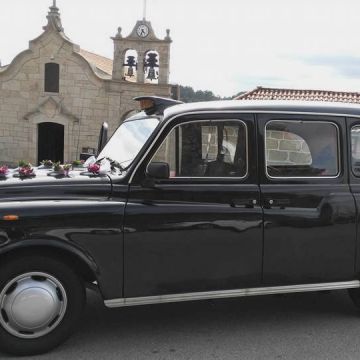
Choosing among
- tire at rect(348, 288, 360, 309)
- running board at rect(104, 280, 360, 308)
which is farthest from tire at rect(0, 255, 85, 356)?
tire at rect(348, 288, 360, 309)

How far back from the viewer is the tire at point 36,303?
11.1 feet

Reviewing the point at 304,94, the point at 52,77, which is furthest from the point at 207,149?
the point at 52,77

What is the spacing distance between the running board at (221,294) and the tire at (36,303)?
0.31 metres

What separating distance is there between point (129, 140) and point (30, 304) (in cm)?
158

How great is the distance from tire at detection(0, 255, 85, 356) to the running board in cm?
31

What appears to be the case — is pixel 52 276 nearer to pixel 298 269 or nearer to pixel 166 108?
pixel 166 108

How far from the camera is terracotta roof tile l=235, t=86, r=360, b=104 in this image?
72.8 feet

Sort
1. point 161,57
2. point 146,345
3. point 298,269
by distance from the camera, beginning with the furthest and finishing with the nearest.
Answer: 1. point 161,57
2. point 298,269
3. point 146,345

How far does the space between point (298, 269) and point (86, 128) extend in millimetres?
23048

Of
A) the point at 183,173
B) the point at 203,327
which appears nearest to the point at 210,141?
the point at 183,173

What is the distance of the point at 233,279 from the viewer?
12.5 ft

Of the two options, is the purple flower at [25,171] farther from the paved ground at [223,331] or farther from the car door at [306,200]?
the car door at [306,200]

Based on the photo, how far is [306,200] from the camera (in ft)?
13.1

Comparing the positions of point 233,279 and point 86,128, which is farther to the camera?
point 86,128
